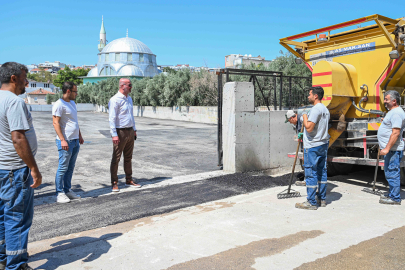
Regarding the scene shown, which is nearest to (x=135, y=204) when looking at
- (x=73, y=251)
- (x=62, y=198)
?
(x=62, y=198)

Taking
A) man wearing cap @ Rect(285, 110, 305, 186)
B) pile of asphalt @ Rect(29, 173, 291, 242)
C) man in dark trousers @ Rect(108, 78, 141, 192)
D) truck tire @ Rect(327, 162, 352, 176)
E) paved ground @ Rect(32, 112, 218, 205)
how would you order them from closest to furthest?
pile of asphalt @ Rect(29, 173, 291, 242) < man wearing cap @ Rect(285, 110, 305, 186) < man in dark trousers @ Rect(108, 78, 141, 192) < paved ground @ Rect(32, 112, 218, 205) < truck tire @ Rect(327, 162, 352, 176)

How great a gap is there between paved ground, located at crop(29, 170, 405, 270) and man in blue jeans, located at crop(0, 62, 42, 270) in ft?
1.58

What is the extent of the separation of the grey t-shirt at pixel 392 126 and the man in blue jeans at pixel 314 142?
100 centimetres

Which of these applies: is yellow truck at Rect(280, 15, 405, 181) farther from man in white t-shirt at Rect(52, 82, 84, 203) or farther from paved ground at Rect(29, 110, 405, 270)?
man in white t-shirt at Rect(52, 82, 84, 203)

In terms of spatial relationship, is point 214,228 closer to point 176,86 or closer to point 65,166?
point 65,166

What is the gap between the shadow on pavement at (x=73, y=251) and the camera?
3.62 metres

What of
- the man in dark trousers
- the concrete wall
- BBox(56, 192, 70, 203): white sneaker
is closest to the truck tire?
the concrete wall

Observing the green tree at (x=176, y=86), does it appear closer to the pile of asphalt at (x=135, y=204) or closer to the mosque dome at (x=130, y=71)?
the pile of asphalt at (x=135, y=204)

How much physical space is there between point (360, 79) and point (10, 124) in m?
5.98

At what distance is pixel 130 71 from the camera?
7869cm

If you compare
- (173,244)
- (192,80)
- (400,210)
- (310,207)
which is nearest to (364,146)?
(400,210)

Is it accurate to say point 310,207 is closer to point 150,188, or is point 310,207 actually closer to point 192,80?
point 150,188

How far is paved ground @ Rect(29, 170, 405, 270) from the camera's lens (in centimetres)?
355

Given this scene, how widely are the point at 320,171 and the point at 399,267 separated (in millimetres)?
2229
